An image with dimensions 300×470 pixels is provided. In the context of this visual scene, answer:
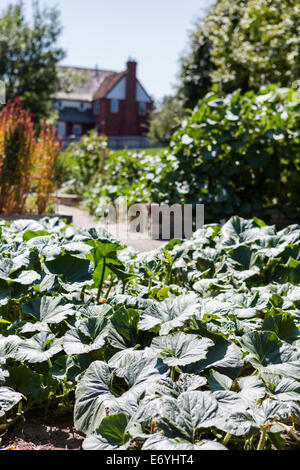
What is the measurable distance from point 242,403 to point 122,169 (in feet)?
21.9

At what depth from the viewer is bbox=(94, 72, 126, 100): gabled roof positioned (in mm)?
35963

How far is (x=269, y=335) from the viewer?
168 cm

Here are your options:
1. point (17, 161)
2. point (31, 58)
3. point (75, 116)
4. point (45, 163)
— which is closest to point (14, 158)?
point (17, 161)

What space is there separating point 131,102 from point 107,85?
287 cm

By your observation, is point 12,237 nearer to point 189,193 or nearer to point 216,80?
point 189,193

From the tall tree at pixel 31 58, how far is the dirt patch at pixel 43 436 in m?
23.3

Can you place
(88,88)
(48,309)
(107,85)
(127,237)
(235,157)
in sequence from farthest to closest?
(88,88) < (107,85) < (235,157) < (127,237) < (48,309)

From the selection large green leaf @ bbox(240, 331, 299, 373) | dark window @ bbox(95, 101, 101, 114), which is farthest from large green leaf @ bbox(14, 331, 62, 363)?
dark window @ bbox(95, 101, 101, 114)

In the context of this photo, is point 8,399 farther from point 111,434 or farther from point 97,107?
point 97,107

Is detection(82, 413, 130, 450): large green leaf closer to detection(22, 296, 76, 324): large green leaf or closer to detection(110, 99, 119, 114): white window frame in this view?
detection(22, 296, 76, 324): large green leaf

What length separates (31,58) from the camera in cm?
2395

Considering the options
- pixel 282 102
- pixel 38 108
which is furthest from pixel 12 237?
pixel 38 108

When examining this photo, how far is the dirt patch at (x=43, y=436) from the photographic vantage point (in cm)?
147

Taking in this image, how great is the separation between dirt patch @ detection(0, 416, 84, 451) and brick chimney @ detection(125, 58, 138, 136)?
3610cm
